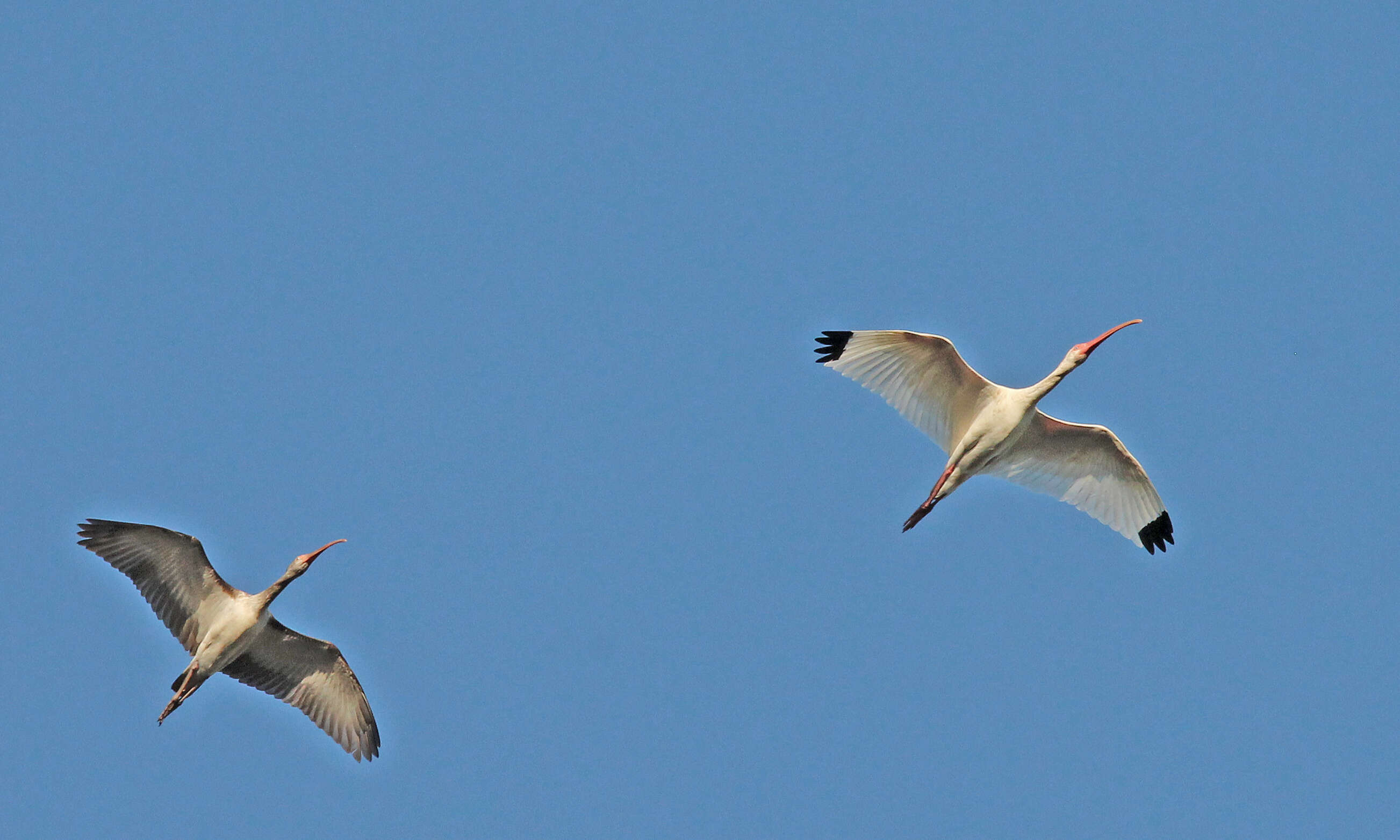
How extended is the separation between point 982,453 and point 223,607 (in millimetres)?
11147

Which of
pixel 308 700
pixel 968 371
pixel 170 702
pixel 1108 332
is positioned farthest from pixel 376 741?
pixel 1108 332

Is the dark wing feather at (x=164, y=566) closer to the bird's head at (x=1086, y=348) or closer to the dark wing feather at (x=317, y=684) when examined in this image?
the dark wing feather at (x=317, y=684)

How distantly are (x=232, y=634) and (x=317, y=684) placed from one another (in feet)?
6.46

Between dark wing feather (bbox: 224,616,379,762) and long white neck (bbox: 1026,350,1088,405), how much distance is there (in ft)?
35.8

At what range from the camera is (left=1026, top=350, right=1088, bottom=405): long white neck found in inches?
897

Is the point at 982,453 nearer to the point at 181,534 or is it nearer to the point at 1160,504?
the point at 1160,504

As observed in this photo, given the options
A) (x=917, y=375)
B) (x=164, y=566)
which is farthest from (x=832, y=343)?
(x=164, y=566)

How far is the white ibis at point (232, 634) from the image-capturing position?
70.5ft

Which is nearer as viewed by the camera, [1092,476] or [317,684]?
[317,684]

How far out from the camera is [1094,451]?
79.3ft

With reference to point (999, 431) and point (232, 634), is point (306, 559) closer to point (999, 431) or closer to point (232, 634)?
point (232, 634)

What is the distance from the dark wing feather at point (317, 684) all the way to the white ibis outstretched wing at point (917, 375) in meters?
8.53

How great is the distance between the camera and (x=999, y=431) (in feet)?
74.9

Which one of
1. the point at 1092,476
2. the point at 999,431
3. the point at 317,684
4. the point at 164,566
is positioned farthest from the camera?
the point at 1092,476
